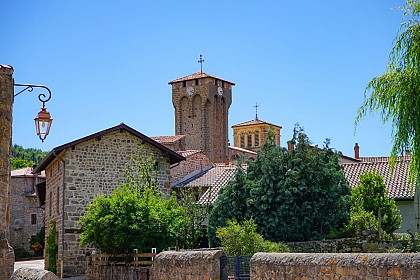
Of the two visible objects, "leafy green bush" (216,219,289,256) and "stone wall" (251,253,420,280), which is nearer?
"stone wall" (251,253,420,280)

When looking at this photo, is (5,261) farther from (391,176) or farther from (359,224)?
(391,176)

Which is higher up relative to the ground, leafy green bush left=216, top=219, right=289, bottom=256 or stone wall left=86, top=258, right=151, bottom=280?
leafy green bush left=216, top=219, right=289, bottom=256

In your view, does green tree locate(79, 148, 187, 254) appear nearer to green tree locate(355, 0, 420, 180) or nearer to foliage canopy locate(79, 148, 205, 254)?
foliage canopy locate(79, 148, 205, 254)

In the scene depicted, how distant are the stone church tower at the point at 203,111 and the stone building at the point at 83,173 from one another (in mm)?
44233

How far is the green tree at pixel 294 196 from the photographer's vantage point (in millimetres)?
21875

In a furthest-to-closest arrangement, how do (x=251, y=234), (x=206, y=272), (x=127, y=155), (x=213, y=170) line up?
1. (x=213, y=170)
2. (x=127, y=155)
3. (x=251, y=234)
4. (x=206, y=272)

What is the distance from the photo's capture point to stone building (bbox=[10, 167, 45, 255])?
164 ft

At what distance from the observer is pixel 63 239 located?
25438mm

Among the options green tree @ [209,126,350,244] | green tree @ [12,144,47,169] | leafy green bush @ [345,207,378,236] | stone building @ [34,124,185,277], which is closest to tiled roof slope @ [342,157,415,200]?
leafy green bush @ [345,207,378,236]

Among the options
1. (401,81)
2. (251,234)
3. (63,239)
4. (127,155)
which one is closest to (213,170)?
(127,155)

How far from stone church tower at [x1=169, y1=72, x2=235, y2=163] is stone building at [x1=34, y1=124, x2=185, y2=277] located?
4423 cm

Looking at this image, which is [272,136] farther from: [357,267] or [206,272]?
[357,267]

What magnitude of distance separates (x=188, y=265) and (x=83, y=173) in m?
13.2

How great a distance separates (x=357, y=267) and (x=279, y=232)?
12.8 m
